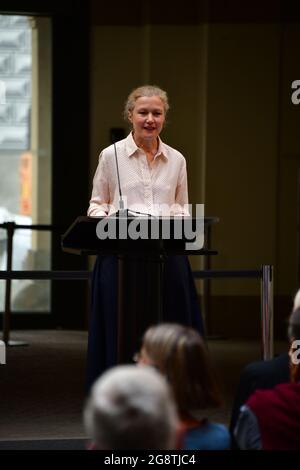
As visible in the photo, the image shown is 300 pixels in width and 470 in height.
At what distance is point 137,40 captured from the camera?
31.7 ft

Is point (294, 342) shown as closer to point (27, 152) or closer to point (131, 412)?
point (131, 412)

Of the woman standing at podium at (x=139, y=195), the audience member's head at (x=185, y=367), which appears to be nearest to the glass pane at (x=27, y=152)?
the woman standing at podium at (x=139, y=195)

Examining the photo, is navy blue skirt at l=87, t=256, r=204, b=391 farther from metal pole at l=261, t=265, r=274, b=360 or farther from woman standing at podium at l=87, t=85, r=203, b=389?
metal pole at l=261, t=265, r=274, b=360

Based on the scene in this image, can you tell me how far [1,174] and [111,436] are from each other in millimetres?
7636

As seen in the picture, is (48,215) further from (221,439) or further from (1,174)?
(221,439)

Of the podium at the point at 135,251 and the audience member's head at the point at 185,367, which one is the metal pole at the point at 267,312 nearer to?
the podium at the point at 135,251

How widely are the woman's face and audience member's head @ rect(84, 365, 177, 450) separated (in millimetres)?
2822

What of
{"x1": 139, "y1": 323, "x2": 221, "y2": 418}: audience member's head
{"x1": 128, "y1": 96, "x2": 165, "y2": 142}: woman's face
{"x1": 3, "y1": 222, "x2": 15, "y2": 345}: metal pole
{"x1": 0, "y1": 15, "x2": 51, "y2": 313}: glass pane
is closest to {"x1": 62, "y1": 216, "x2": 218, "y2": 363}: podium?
{"x1": 128, "y1": 96, "x2": 165, "y2": 142}: woman's face

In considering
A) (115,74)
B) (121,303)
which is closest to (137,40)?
(115,74)

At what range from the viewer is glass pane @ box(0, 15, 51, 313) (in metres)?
9.57

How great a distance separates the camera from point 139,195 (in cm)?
509

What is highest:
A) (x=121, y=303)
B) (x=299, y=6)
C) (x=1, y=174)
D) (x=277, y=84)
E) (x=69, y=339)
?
(x=299, y=6)

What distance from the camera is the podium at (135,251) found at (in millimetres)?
4211

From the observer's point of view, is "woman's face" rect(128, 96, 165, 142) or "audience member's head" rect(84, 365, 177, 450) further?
"woman's face" rect(128, 96, 165, 142)
